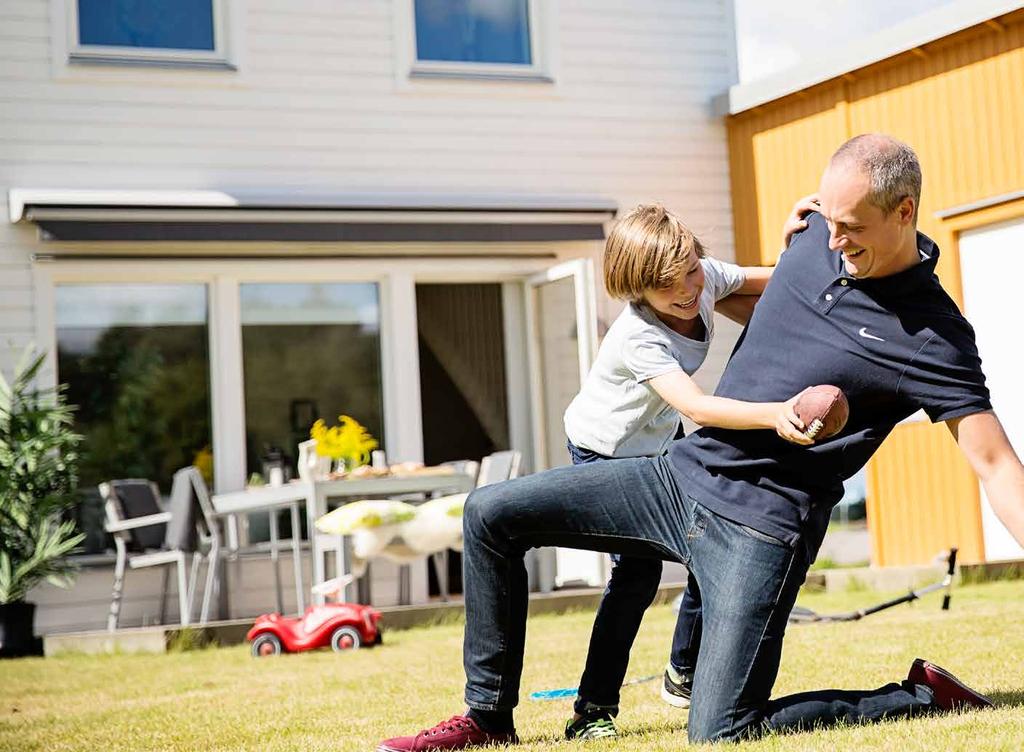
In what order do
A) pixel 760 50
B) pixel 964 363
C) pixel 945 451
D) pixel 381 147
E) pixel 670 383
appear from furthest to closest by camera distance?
pixel 760 50
pixel 381 147
pixel 945 451
pixel 670 383
pixel 964 363

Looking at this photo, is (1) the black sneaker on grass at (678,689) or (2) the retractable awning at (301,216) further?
(2) the retractable awning at (301,216)

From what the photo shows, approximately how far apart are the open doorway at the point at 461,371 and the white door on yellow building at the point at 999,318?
3264mm

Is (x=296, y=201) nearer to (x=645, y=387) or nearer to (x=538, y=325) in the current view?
(x=538, y=325)

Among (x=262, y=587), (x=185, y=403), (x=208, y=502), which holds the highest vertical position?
(x=185, y=403)

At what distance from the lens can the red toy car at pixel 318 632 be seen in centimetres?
707

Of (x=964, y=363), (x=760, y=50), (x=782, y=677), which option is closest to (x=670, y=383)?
(x=964, y=363)

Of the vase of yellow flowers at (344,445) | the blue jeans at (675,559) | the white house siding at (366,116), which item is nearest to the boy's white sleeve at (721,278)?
the blue jeans at (675,559)

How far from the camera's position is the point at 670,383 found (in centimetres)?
353

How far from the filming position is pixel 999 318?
30.1 feet

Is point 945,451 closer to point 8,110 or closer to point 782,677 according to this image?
point 782,677

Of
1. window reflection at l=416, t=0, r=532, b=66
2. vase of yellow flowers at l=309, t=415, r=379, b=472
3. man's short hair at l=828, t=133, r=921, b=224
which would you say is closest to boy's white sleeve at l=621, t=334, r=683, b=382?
man's short hair at l=828, t=133, r=921, b=224

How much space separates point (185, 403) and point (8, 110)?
6.98 ft

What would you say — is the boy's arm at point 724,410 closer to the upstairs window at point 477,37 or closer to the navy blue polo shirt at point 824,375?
the navy blue polo shirt at point 824,375

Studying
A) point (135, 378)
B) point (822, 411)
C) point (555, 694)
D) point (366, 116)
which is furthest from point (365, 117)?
point (822, 411)
